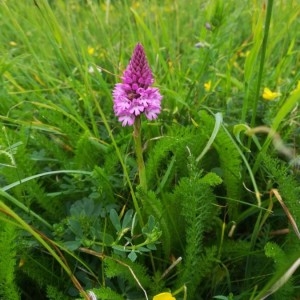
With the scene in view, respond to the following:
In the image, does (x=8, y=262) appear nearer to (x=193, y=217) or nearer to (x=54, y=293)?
(x=54, y=293)

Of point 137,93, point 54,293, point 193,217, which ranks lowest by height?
point 54,293

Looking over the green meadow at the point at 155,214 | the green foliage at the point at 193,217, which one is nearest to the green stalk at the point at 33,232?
the green meadow at the point at 155,214

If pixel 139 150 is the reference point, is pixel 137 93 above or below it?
above

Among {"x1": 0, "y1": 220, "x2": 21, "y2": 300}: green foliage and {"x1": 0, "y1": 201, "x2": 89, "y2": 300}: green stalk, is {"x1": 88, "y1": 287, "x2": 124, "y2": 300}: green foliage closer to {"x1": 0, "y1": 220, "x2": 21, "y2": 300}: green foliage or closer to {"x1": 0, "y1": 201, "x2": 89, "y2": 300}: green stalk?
{"x1": 0, "y1": 201, "x2": 89, "y2": 300}: green stalk

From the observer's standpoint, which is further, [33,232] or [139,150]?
[139,150]

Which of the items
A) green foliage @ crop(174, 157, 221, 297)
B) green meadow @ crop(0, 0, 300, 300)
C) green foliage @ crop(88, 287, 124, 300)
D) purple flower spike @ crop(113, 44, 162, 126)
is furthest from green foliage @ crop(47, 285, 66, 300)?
purple flower spike @ crop(113, 44, 162, 126)

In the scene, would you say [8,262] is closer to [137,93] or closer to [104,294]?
[104,294]

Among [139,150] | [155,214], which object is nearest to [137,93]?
[139,150]

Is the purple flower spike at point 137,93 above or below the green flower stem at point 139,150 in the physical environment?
above

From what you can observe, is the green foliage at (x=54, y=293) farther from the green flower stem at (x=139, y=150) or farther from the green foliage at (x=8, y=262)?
the green flower stem at (x=139, y=150)

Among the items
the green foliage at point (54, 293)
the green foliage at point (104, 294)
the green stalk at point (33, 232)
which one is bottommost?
the green foliage at point (54, 293)
